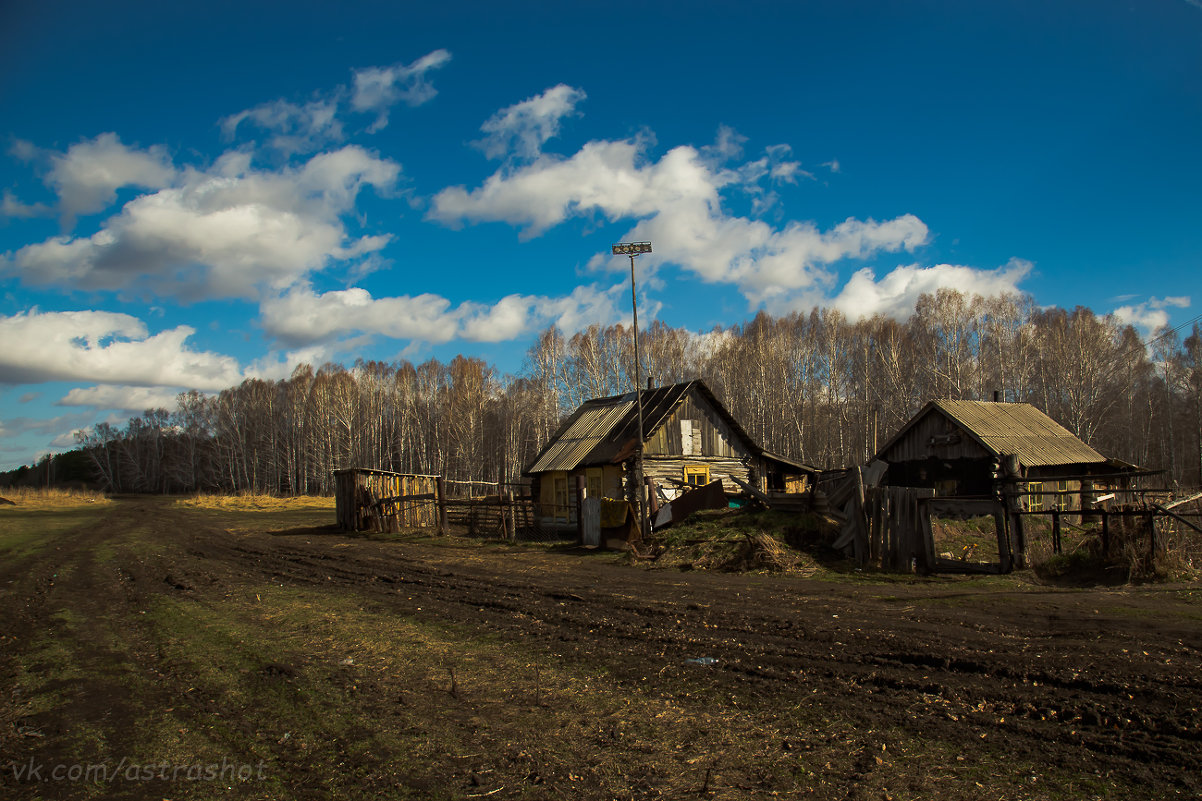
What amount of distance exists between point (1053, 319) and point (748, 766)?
52.4 meters

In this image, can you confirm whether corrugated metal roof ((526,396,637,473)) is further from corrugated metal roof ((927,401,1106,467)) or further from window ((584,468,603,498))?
corrugated metal roof ((927,401,1106,467))

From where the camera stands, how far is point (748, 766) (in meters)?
4.61

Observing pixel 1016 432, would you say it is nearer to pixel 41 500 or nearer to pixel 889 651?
pixel 889 651

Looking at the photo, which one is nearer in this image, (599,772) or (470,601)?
(599,772)

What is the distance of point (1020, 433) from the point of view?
25641 mm

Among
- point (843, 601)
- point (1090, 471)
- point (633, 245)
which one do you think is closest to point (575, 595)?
point (843, 601)

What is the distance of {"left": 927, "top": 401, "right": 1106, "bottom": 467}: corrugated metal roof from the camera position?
2402 cm

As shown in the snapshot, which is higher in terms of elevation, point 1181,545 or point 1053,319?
point 1053,319

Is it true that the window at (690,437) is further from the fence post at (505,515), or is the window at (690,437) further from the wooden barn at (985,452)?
the wooden barn at (985,452)

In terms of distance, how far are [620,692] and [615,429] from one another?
21896mm

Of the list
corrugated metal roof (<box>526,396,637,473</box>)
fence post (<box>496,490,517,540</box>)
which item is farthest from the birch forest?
fence post (<box>496,490,517,540</box>)

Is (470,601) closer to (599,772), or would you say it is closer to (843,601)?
(843,601)

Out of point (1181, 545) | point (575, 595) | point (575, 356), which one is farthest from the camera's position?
point (575, 356)

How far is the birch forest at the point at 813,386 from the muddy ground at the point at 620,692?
22827 mm
